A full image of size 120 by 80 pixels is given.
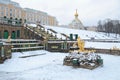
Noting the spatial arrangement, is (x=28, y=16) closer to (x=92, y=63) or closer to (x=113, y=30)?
(x=113, y=30)

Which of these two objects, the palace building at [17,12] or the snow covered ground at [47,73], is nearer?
the snow covered ground at [47,73]

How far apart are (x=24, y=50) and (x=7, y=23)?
7.79m

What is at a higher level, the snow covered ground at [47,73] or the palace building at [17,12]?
the palace building at [17,12]

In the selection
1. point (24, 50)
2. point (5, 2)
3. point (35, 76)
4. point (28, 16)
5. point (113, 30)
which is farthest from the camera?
point (113, 30)

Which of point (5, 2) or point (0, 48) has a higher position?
point (5, 2)

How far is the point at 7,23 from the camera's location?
2783 cm

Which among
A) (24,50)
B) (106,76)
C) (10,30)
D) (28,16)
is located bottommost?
(106,76)

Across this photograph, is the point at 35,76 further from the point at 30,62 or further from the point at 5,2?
the point at 5,2

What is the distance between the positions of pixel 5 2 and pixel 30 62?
186ft

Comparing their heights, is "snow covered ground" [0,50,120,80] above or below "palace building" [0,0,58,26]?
below

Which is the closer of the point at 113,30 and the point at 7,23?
the point at 7,23

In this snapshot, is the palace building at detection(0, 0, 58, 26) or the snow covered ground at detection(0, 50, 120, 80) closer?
the snow covered ground at detection(0, 50, 120, 80)

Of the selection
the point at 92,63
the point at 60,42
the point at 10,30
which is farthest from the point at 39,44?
the point at 92,63

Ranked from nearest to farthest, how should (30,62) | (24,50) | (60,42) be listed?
1. (30,62)
2. (24,50)
3. (60,42)
